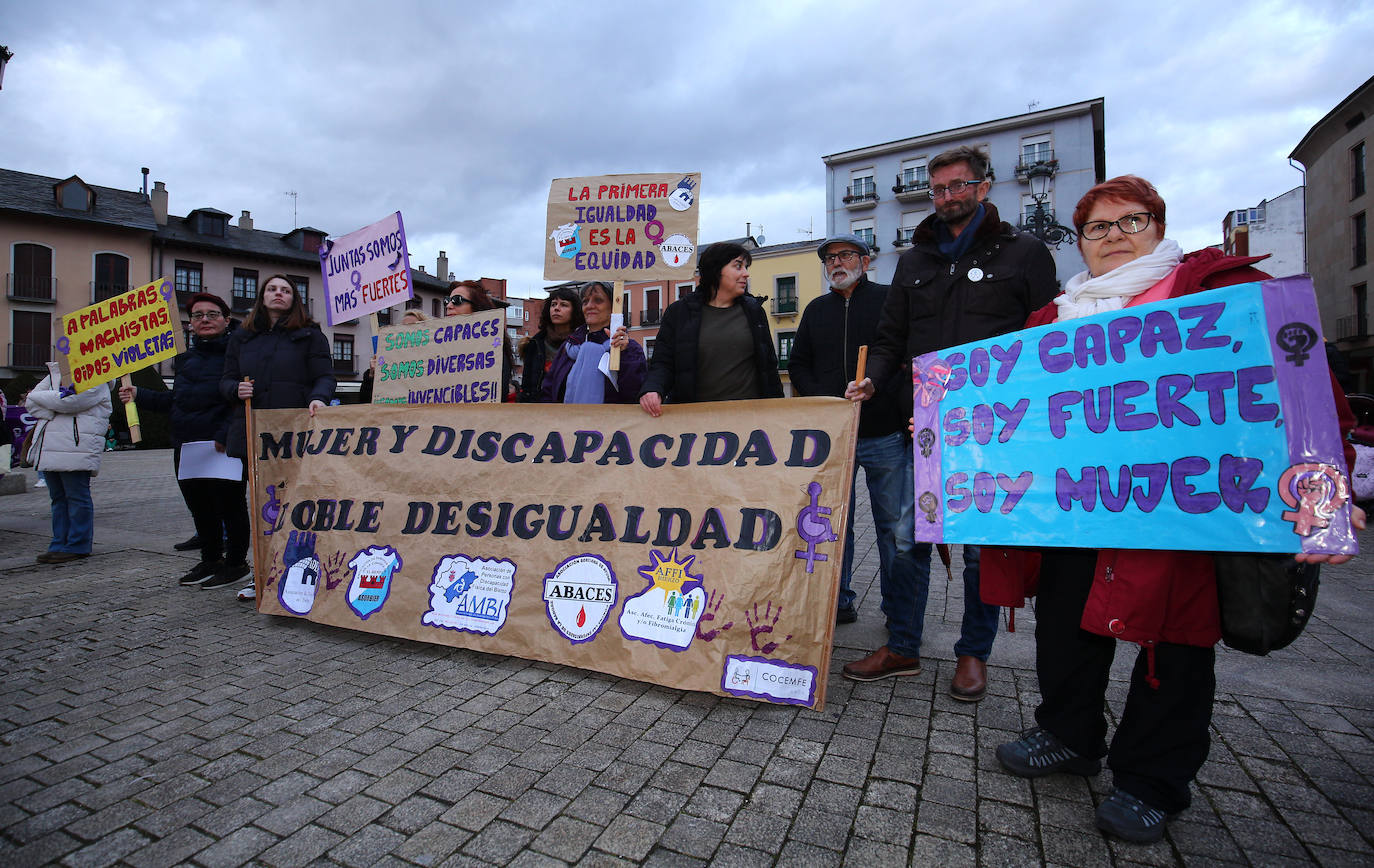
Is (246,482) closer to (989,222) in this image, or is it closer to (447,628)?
(447,628)

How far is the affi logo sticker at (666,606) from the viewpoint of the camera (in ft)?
9.60

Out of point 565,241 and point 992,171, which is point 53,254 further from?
point 992,171

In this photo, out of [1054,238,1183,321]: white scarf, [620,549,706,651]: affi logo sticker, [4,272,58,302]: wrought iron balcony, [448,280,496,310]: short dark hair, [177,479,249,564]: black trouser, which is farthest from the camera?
[4,272,58,302]: wrought iron balcony

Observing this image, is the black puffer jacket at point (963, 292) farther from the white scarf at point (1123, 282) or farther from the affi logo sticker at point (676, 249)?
the affi logo sticker at point (676, 249)

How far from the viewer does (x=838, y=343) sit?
3635mm

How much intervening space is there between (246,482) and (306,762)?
326 cm

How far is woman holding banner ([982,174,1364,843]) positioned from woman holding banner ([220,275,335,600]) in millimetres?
4290

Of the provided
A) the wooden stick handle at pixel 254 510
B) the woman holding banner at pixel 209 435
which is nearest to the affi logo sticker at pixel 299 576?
the wooden stick handle at pixel 254 510

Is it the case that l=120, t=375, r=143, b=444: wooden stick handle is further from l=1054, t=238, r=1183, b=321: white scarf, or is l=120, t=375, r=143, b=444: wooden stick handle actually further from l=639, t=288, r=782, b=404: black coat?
l=1054, t=238, r=1183, b=321: white scarf

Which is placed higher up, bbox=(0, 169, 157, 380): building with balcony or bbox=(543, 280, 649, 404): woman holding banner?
bbox=(0, 169, 157, 380): building with balcony

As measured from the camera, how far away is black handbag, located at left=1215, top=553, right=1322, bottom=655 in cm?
171

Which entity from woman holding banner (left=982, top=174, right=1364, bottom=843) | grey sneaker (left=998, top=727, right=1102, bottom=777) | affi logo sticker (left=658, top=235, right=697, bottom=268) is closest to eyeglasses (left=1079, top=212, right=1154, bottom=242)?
woman holding banner (left=982, top=174, right=1364, bottom=843)

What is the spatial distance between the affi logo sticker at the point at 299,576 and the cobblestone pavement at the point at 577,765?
0.86 ft

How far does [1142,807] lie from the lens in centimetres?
191
